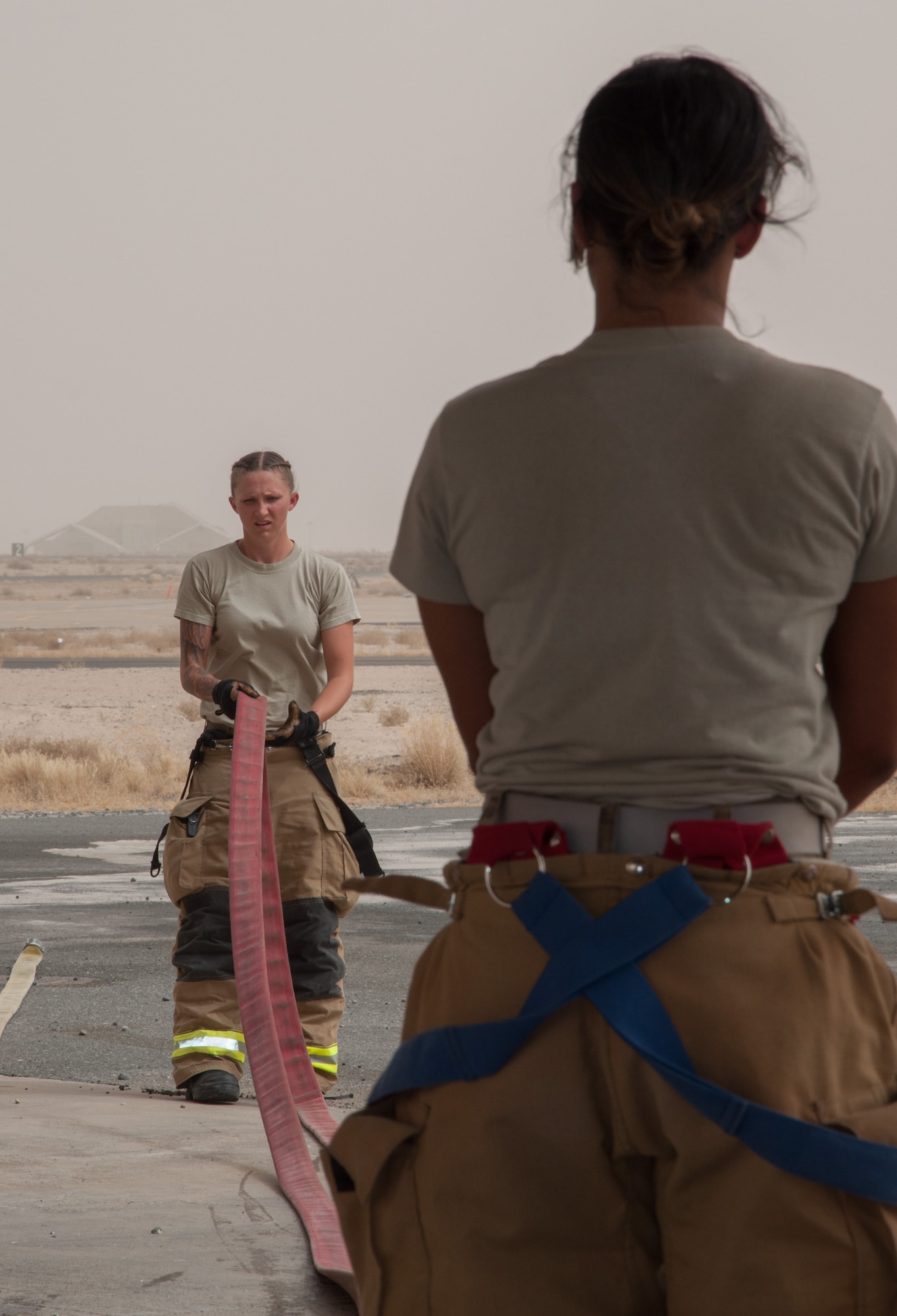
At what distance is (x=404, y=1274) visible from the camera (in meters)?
1.68

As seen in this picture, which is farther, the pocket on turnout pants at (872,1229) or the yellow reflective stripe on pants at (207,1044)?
the yellow reflective stripe on pants at (207,1044)

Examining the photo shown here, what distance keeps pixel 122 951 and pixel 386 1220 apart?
24.8 ft

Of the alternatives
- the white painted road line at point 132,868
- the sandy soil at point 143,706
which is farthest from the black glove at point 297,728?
the sandy soil at point 143,706

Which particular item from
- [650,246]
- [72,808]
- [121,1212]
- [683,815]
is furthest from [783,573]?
[72,808]

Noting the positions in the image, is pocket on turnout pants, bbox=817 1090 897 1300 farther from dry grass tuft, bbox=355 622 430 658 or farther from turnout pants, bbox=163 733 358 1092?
dry grass tuft, bbox=355 622 430 658

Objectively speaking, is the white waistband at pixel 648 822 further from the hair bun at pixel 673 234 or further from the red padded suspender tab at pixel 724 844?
the hair bun at pixel 673 234

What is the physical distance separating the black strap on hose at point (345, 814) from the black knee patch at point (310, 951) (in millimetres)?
252

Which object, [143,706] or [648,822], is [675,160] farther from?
[143,706]

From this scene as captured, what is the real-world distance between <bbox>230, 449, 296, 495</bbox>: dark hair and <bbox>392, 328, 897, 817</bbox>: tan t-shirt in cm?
398

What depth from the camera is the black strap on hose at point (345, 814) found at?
5.57 metres

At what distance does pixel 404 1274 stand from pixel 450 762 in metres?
18.7

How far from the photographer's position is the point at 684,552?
167 centimetres

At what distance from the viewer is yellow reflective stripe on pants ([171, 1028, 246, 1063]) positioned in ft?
17.6

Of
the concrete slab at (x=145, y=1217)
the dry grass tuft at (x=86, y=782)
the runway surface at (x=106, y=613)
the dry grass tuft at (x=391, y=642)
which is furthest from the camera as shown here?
the runway surface at (x=106, y=613)
